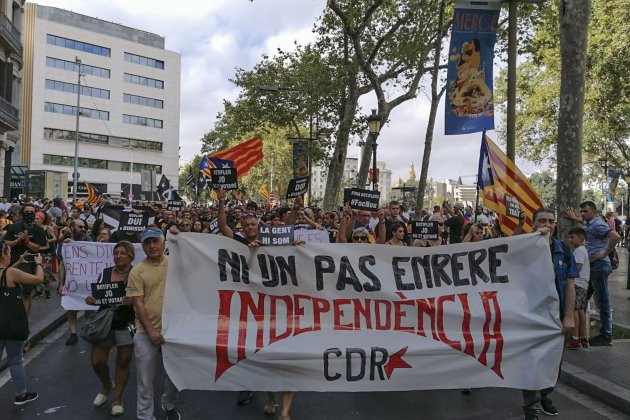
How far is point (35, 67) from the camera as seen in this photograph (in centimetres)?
5434

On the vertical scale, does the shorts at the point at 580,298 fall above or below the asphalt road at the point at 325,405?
above

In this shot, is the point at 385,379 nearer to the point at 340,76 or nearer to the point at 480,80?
the point at 480,80

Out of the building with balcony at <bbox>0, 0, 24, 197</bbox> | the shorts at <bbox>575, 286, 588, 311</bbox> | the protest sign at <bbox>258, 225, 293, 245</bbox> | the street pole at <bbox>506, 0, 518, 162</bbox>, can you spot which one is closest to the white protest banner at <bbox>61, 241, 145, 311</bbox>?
the protest sign at <bbox>258, 225, 293, 245</bbox>

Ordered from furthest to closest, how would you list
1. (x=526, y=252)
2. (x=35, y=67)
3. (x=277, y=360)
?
(x=35, y=67), (x=526, y=252), (x=277, y=360)

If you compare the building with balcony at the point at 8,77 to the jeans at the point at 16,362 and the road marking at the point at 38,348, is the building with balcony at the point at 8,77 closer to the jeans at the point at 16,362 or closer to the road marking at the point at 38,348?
the road marking at the point at 38,348

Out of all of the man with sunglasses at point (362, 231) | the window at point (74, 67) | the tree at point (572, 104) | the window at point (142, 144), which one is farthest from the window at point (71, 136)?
the tree at point (572, 104)

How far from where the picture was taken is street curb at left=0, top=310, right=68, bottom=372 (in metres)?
7.21

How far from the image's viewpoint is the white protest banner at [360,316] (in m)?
4.49

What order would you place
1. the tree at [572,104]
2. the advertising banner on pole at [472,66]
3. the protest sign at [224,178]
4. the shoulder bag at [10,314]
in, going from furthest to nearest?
the advertising banner on pole at [472,66] → the protest sign at [224,178] → the tree at [572,104] → the shoulder bag at [10,314]

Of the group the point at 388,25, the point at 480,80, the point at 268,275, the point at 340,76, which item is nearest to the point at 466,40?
the point at 480,80

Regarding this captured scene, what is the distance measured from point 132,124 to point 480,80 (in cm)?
5762

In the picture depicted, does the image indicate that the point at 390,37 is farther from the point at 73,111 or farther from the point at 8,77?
the point at 73,111

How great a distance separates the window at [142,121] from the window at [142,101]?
1.60 m

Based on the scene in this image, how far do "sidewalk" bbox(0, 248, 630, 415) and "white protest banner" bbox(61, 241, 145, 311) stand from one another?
0.73 metres
